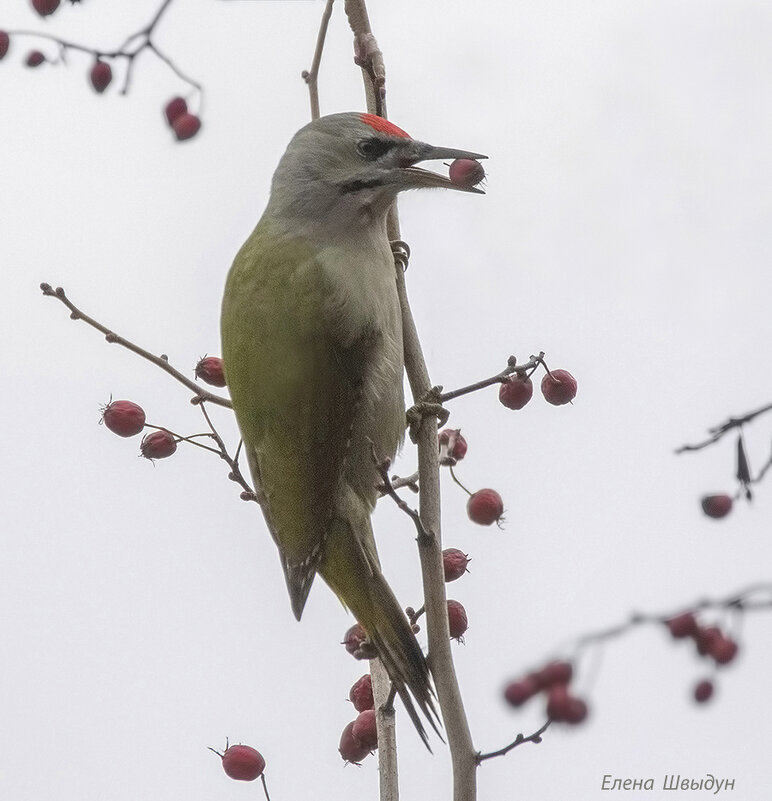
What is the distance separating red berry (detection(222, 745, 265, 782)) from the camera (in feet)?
10.2

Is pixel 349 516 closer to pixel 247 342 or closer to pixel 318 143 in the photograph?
pixel 247 342

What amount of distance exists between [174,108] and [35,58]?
447 millimetres

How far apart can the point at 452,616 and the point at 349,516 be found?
0.66 metres

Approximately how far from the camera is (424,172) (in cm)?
350

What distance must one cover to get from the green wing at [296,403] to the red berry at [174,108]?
2.08 feet

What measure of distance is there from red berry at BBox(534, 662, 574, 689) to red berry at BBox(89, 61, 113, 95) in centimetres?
237

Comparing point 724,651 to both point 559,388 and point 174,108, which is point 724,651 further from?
point 174,108

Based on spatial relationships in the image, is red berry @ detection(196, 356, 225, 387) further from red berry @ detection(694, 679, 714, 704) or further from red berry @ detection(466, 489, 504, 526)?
red berry @ detection(694, 679, 714, 704)

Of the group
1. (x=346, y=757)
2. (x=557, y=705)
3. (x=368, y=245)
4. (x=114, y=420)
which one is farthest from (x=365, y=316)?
(x=557, y=705)

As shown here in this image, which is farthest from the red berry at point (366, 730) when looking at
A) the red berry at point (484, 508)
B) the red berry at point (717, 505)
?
the red berry at point (717, 505)

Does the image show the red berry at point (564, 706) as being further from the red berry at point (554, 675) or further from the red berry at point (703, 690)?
the red berry at point (703, 690)

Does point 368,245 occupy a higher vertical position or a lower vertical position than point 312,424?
higher

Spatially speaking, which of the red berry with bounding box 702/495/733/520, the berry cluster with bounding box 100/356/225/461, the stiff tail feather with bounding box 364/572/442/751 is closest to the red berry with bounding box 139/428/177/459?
the berry cluster with bounding box 100/356/225/461

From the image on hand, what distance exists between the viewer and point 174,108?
3.56 metres
